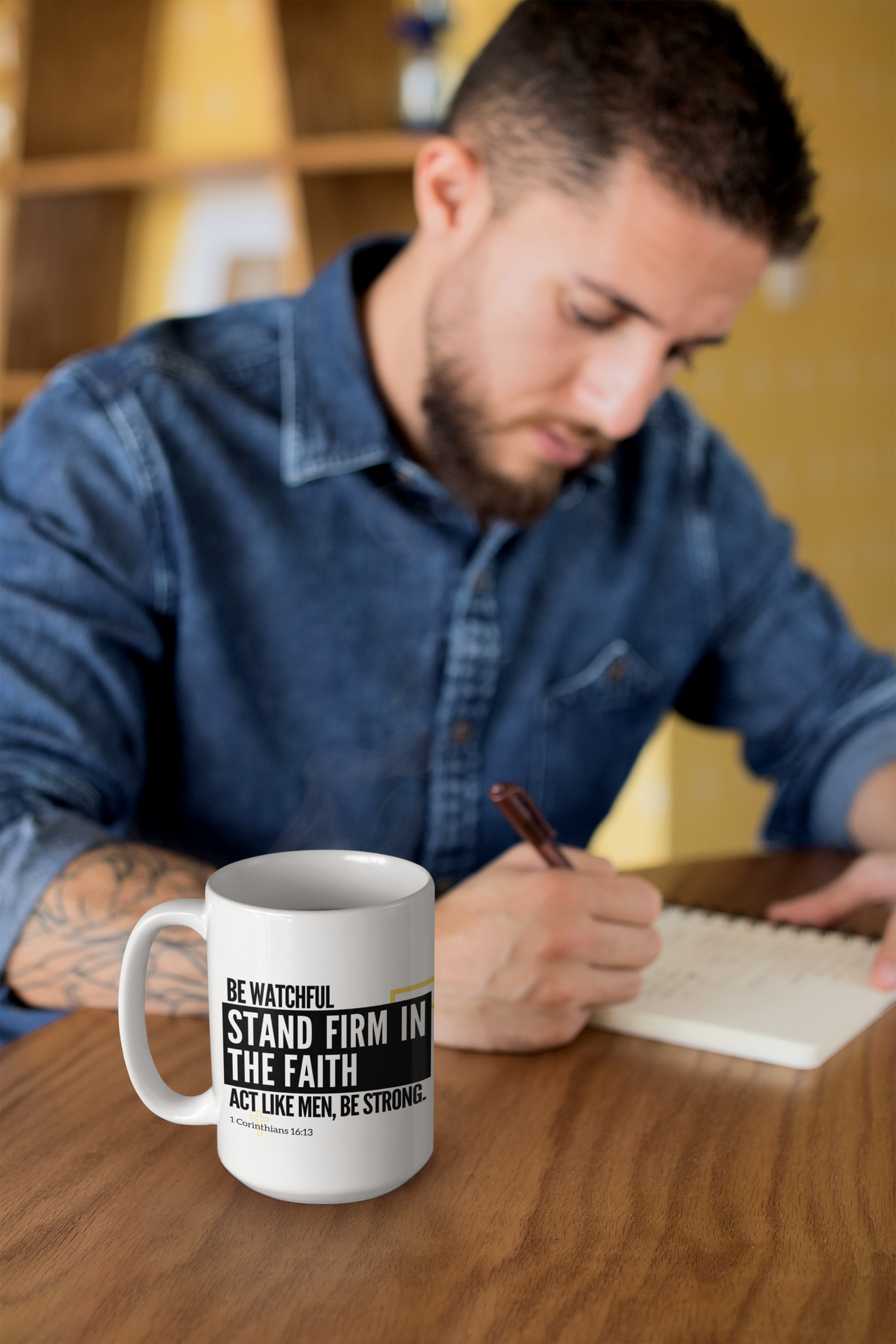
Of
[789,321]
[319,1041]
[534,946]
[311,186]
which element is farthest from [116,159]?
[319,1041]

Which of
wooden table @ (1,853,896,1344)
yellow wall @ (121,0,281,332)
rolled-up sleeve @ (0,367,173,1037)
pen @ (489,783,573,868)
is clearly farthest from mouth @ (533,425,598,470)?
yellow wall @ (121,0,281,332)

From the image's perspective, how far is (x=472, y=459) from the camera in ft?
3.90

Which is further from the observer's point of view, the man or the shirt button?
the shirt button

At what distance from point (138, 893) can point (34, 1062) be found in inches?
5.3

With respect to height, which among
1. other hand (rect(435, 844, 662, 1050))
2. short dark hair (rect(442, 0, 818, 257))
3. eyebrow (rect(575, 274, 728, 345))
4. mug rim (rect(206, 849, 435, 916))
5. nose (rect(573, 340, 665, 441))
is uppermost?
short dark hair (rect(442, 0, 818, 257))

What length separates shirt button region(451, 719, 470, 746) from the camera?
1218mm

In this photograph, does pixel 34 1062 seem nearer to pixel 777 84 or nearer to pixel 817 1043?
pixel 817 1043

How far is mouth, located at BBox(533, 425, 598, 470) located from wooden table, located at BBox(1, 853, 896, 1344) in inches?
24.6

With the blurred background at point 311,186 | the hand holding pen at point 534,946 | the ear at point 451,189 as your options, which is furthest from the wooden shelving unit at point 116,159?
the hand holding pen at point 534,946

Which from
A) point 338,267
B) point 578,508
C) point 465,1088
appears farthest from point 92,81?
point 465,1088

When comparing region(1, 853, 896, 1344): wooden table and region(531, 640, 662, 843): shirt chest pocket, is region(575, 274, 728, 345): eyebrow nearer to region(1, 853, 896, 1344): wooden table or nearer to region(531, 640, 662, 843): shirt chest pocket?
region(531, 640, 662, 843): shirt chest pocket

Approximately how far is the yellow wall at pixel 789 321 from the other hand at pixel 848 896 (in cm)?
143

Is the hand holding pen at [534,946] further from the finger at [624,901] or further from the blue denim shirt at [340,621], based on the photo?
the blue denim shirt at [340,621]

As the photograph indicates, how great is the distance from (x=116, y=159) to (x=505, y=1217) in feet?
8.26
